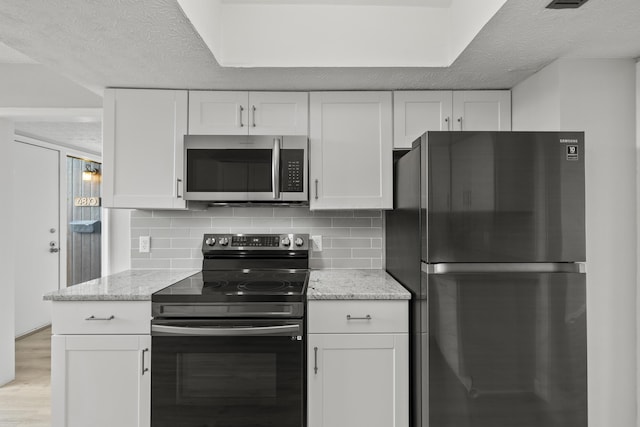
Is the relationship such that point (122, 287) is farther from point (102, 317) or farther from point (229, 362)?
point (229, 362)

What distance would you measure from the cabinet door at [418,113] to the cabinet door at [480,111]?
64 millimetres

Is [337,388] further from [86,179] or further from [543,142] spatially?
[86,179]

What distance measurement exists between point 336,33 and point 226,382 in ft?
6.13

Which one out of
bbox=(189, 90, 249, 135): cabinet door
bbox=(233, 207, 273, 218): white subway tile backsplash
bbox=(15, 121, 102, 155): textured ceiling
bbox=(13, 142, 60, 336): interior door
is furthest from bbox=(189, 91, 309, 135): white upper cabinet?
bbox=(13, 142, 60, 336): interior door

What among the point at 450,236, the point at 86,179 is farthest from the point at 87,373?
the point at 86,179

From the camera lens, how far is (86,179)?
5223mm

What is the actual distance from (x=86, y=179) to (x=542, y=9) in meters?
5.52

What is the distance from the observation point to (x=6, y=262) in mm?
3111

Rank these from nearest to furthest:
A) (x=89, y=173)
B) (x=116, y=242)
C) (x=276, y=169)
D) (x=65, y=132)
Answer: (x=276, y=169)
(x=116, y=242)
(x=65, y=132)
(x=89, y=173)

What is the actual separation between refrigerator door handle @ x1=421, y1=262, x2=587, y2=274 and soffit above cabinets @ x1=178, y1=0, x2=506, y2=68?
108 centimetres

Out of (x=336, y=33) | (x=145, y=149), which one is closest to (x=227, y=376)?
(x=145, y=149)

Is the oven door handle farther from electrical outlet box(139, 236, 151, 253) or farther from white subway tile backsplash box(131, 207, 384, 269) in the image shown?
electrical outlet box(139, 236, 151, 253)

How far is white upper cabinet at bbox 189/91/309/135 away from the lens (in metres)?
2.38

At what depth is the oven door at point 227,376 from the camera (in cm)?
184
